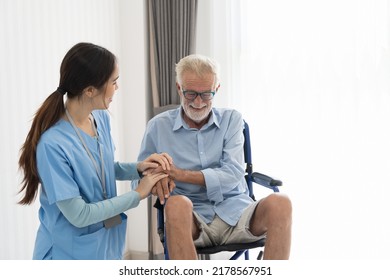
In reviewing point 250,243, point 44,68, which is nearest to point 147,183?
point 250,243

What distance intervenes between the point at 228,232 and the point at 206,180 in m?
0.26

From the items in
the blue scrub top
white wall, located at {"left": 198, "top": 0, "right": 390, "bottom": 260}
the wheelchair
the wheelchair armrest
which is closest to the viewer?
the blue scrub top

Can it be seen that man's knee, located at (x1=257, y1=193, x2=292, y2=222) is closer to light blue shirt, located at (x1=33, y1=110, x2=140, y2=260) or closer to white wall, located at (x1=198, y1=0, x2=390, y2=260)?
light blue shirt, located at (x1=33, y1=110, x2=140, y2=260)

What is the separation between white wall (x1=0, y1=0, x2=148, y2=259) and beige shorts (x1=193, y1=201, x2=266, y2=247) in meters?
0.93

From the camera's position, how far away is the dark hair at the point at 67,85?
63.9 inches

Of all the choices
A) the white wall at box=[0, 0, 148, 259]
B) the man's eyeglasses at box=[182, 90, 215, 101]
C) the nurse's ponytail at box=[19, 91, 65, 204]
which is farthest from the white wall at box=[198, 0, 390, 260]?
the nurse's ponytail at box=[19, 91, 65, 204]

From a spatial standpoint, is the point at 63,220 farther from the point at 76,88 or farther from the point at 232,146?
the point at 232,146

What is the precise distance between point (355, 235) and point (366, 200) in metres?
0.24

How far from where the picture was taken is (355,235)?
9.41 ft

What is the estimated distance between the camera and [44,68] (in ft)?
7.88

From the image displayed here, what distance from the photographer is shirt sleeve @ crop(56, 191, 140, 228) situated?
160 cm

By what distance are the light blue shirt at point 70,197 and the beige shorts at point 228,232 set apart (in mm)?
395

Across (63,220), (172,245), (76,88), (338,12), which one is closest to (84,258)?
(63,220)

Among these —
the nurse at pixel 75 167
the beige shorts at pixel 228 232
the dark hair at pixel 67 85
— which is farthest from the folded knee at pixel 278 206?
the dark hair at pixel 67 85
